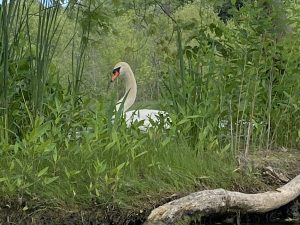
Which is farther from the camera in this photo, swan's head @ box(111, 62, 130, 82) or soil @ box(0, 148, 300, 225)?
swan's head @ box(111, 62, 130, 82)

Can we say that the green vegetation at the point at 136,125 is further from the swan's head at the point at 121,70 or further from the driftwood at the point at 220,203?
the swan's head at the point at 121,70

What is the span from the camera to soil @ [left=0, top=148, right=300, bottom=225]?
3352mm

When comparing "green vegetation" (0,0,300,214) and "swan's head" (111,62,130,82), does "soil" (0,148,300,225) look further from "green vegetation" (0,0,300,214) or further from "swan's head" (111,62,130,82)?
"swan's head" (111,62,130,82)

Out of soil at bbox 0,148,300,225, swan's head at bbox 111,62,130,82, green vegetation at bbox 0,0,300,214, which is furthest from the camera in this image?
swan's head at bbox 111,62,130,82

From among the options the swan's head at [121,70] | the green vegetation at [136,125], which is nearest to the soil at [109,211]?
the green vegetation at [136,125]

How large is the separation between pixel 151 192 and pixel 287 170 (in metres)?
1.39

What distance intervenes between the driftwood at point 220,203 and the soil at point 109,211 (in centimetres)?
12

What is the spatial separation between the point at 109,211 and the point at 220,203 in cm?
69

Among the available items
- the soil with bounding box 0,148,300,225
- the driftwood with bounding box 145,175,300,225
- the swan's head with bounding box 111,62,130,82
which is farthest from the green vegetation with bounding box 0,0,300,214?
the swan's head with bounding box 111,62,130,82

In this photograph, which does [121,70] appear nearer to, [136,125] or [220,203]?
[136,125]

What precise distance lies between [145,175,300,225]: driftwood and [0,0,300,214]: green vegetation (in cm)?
19

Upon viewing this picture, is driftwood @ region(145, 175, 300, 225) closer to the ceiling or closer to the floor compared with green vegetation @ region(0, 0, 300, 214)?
closer to the floor

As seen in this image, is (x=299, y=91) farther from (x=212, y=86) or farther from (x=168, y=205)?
(x=168, y=205)

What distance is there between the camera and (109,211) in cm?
354
